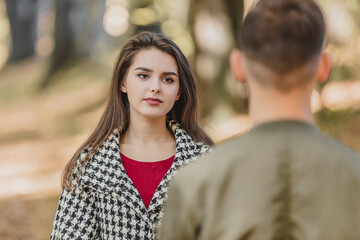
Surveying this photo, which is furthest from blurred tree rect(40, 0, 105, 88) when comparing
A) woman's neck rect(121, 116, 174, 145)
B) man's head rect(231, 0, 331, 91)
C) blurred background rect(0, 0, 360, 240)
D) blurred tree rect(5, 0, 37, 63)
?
man's head rect(231, 0, 331, 91)

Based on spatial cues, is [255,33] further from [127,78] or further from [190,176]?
[127,78]

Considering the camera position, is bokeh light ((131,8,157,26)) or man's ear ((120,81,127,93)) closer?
man's ear ((120,81,127,93))

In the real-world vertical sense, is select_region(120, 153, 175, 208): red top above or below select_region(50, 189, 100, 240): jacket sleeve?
above

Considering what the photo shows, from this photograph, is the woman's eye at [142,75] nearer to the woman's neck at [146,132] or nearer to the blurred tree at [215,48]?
the woman's neck at [146,132]

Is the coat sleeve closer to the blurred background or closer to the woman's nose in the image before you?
the woman's nose

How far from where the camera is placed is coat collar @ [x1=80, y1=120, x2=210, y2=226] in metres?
2.67

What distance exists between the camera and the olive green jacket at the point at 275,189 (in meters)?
1.60

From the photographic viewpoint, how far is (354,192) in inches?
63.2

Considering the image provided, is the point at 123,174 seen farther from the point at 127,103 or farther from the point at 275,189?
the point at 275,189

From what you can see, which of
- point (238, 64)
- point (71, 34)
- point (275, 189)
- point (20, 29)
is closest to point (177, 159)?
point (238, 64)

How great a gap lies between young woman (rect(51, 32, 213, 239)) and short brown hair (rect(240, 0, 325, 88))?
1162 mm

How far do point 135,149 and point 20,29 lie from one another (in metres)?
23.9

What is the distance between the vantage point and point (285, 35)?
165 centimetres

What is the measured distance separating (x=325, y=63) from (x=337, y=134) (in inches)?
293
